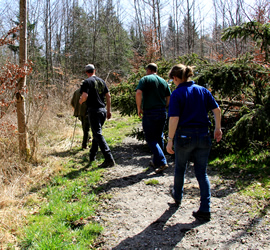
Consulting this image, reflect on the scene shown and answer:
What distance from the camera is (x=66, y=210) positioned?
3.71m

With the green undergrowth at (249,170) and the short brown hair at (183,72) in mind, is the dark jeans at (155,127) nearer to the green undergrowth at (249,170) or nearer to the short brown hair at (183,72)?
the green undergrowth at (249,170)

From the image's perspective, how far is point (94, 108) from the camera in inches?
213

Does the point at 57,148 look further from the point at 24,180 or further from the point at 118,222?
the point at 118,222

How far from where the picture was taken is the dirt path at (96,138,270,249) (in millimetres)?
2826

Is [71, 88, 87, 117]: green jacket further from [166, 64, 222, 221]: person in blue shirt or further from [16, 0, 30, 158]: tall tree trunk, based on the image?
[166, 64, 222, 221]: person in blue shirt

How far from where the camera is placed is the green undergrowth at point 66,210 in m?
3.04

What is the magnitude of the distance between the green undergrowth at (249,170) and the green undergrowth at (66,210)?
2.30 m

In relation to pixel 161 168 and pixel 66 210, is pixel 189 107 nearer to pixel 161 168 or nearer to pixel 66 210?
pixel 161 168

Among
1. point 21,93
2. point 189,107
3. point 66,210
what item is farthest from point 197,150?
point 21,93

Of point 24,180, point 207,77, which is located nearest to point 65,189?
point 24,180

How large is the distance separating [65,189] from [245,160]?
11.6ft

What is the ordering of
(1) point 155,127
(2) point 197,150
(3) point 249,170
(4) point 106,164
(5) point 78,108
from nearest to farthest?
1. (2) point 197,150
2. (3) point 249,170
3. (1) point 155,127
4. (4) point 106,164
5. (5) point 78,108

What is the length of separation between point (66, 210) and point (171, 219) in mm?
1517

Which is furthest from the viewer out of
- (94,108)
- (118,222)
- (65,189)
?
(94,108)
